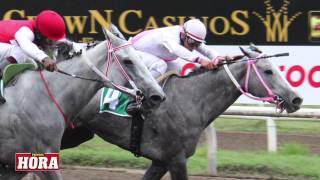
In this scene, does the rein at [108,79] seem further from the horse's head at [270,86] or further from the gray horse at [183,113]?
the horse's head at [270,86]

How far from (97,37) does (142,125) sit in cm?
432

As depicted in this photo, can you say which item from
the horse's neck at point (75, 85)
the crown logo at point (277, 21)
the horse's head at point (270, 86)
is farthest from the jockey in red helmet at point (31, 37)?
the crown logo at point (277, 21)

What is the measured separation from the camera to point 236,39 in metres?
11.3

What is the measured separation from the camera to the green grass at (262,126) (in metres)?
12.3

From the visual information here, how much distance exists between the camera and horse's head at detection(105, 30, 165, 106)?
633 cm

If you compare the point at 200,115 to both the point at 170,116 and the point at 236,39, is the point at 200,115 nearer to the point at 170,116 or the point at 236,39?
the point at 170,116

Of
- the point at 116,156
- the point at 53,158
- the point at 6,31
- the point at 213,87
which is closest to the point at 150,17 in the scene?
the point at 116,156

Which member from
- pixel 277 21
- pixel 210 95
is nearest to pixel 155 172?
pixel 210 95

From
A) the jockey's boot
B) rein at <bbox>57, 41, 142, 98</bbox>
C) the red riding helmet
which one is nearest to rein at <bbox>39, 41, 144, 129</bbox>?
rein at <bbox>57, 41, 142, 98</bbox>

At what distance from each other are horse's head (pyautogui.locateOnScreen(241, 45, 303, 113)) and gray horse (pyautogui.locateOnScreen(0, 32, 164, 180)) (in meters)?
1.35

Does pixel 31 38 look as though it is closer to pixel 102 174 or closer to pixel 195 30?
pixel 195 30

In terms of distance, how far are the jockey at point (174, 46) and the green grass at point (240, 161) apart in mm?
1737

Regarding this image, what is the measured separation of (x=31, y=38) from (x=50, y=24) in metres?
0.18

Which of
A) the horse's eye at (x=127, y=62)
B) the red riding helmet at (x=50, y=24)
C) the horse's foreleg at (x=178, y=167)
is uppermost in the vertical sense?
the red riding helmet at (x=50, y=24)
